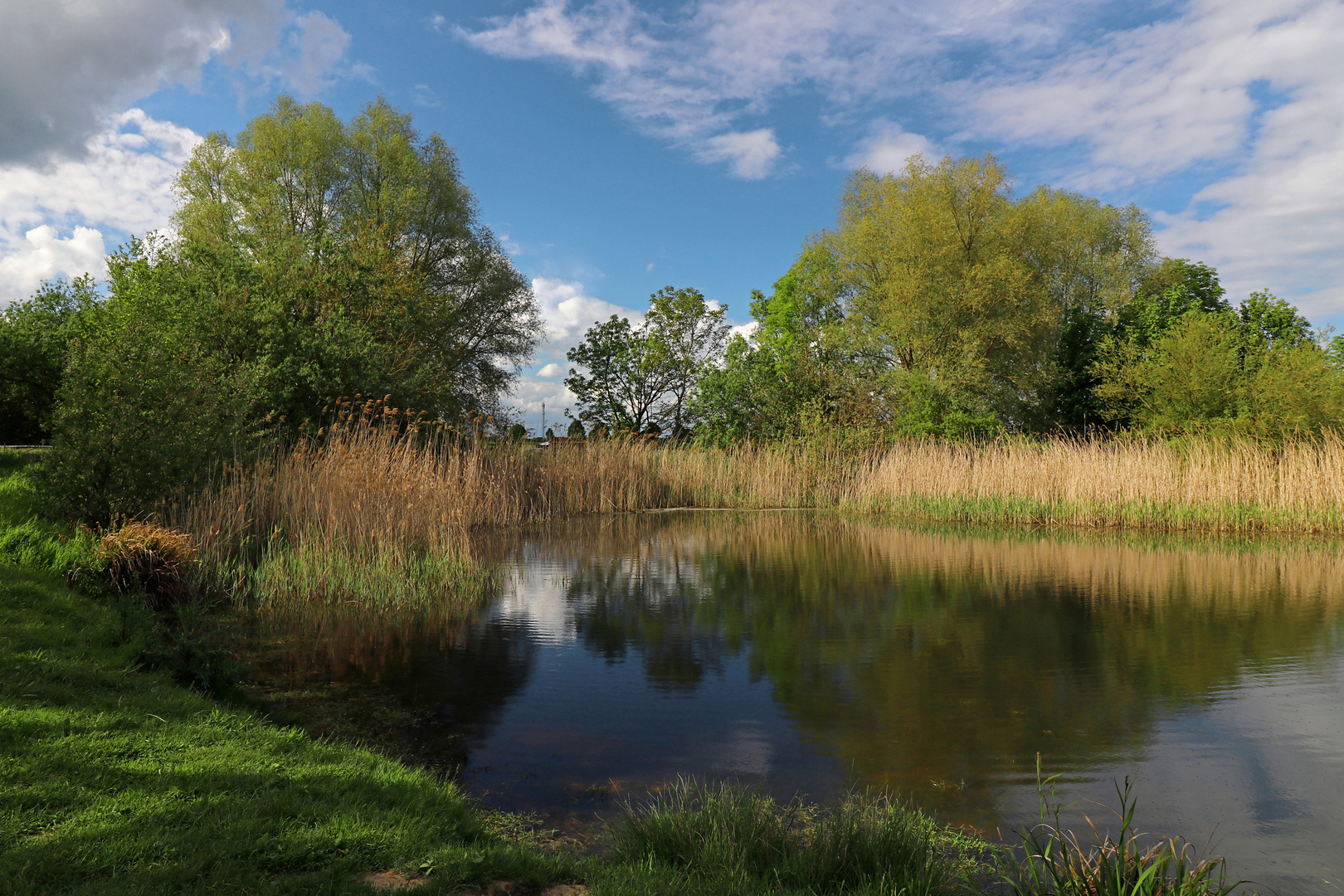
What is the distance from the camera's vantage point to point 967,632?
712cm

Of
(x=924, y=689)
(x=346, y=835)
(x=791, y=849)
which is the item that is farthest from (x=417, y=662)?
(x=791, y=849)

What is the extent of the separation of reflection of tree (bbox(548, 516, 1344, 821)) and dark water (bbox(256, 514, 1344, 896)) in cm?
3

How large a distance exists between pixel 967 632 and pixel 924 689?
1.93 meters

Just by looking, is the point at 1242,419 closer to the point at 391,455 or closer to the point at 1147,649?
the point at 1147,649

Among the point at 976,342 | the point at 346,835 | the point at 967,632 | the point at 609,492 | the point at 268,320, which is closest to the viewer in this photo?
the point at 346,835

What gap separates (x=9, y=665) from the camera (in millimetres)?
4277

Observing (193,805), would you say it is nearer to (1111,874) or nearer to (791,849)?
(791,849)

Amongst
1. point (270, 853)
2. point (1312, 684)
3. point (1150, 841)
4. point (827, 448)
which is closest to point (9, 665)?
point (270, 853)

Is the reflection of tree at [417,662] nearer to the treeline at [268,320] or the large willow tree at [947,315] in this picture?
the treeline at [268,320]

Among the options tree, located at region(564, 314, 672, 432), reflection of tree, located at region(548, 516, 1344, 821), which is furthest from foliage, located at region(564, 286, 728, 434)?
reflection of tree, located at region(548, 516, 1344, 821)

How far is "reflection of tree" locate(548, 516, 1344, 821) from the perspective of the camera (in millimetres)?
4582

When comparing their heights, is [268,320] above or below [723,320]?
below

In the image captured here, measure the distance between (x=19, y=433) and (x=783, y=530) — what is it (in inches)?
984

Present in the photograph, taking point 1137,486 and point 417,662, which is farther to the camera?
point 1137,486
